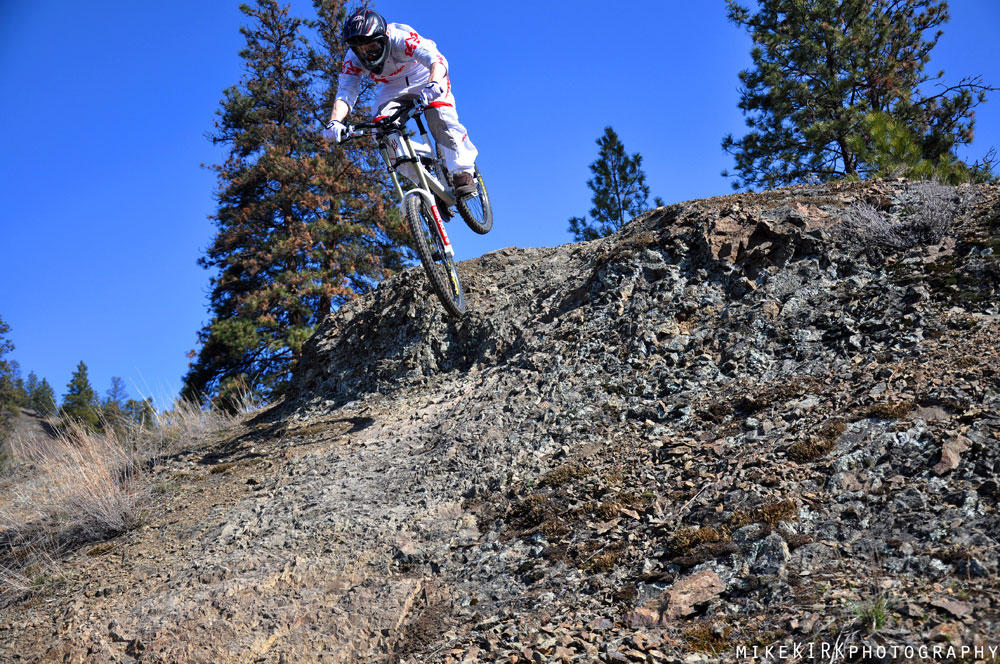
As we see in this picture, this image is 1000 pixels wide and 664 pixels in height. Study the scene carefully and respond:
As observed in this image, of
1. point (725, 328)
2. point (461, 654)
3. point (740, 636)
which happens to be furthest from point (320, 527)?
point (725, 328)

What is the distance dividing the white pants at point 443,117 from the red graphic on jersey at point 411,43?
22 cm

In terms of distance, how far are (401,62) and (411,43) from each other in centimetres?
20

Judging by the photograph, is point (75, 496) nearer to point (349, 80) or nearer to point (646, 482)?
point (349, 80)

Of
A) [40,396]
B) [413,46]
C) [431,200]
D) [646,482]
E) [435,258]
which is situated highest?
[40,396]

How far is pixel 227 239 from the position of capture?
17.8 meters

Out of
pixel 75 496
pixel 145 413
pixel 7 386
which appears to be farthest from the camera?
pixel 7 386

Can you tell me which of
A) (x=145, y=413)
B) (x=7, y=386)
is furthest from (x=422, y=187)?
(x=7, y=386)

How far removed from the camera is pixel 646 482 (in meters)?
4.79

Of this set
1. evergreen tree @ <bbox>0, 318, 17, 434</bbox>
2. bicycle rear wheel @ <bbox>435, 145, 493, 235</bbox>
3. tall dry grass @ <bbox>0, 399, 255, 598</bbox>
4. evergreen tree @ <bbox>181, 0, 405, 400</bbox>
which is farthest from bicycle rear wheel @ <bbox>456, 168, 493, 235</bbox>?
evergreen tree @ <bbox>0, 318, 17, 434</bbox>

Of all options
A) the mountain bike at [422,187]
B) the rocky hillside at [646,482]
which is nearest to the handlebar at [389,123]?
the mountain bike at [422,187]

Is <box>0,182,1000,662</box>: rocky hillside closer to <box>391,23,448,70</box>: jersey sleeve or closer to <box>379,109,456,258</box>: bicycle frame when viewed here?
<box>379,109,456,258</box>: bicycle frame

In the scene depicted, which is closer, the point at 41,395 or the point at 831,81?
the point at 831,81

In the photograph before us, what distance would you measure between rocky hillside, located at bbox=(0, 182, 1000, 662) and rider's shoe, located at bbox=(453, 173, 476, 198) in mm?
1417

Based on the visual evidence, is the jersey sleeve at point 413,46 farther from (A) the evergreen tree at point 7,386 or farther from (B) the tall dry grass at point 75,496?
(A) the evergreen tree at point 7,386
